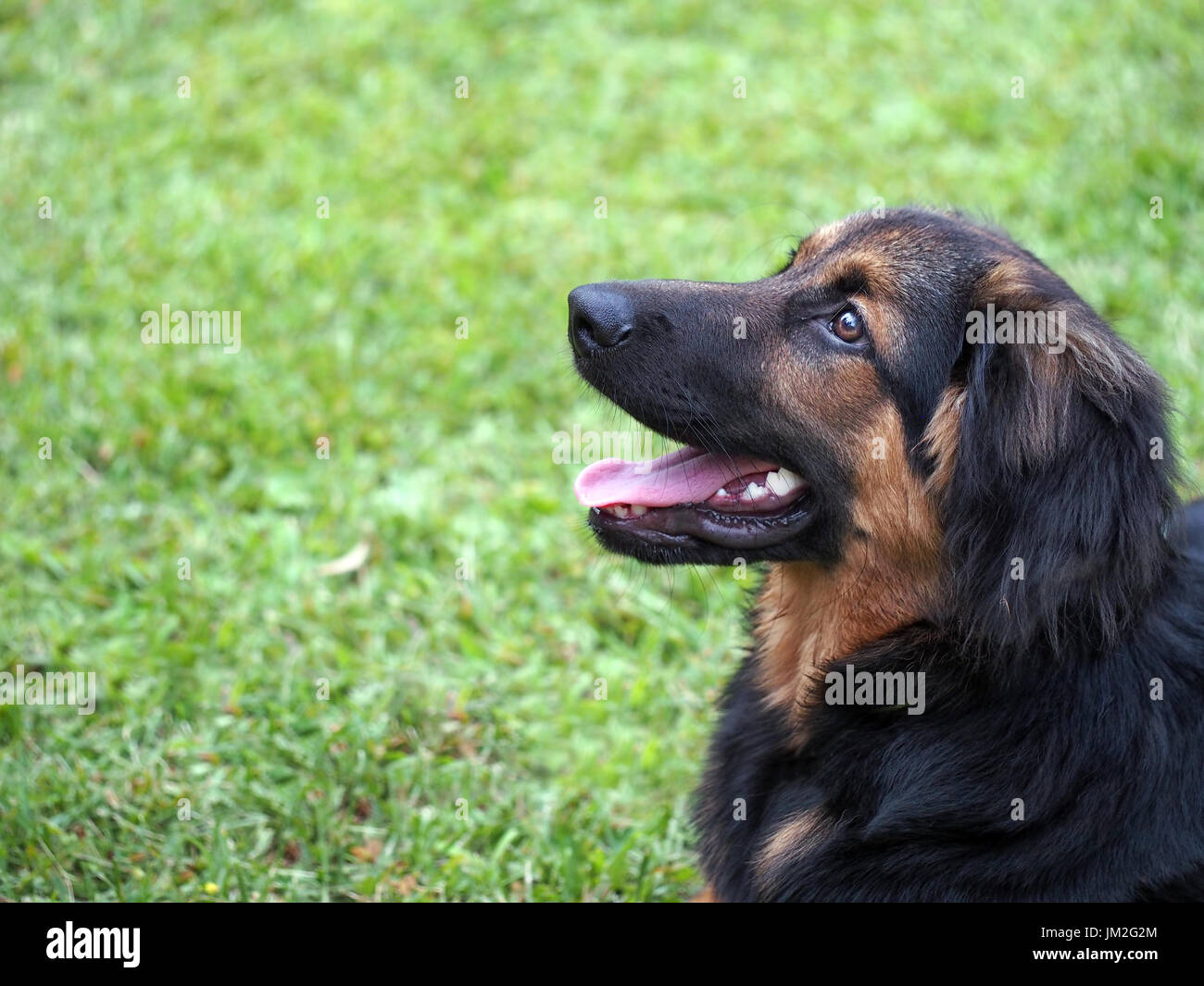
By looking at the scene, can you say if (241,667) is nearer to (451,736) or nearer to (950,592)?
(451,736)

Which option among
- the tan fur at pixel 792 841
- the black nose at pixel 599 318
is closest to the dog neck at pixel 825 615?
the tan fur at pixel 792 841

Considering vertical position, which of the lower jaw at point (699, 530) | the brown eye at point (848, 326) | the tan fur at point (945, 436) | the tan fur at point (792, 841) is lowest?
the tan fur at point (792, 841)

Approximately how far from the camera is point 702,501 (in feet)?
11.0

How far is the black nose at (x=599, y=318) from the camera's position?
10.8ft

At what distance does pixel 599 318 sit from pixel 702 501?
1.92 ft

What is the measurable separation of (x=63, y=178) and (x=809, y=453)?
5656 millimetres

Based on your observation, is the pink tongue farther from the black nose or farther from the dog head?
the black nose

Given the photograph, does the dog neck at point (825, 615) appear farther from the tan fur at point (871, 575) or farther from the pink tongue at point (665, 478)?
the pink tongue at point (665, 478)

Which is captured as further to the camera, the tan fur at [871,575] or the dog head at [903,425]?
the tan fur at [871,575]

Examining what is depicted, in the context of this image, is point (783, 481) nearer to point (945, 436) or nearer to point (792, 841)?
point (945, 436)

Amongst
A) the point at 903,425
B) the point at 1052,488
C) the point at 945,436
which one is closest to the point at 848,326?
the point at 903,425

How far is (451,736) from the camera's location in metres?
4.35
